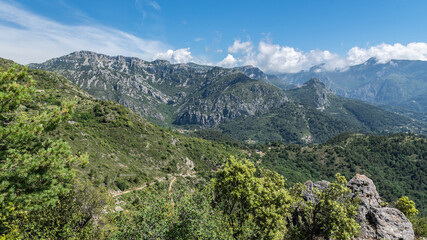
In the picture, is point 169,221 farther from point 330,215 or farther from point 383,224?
point 383,224

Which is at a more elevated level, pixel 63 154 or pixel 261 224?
pixel 63 154

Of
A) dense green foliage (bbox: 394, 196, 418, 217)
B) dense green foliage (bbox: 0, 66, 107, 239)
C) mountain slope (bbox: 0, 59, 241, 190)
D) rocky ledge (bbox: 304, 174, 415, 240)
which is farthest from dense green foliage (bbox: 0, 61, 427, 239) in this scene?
mountain slope (bbox: 0, 59, 241, 190)

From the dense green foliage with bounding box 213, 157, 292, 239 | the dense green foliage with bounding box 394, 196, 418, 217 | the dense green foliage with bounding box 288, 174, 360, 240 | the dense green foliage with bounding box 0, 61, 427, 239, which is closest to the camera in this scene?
the dense green foliage with bounding box 0, 61, 427, 239

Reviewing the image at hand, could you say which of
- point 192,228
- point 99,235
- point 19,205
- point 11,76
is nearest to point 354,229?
point 192,228

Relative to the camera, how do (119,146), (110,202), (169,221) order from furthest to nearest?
(119,146) → (110,202) → (169,221)

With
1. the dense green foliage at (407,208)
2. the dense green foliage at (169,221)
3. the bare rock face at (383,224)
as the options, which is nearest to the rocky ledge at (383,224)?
the bare rock face at (383,224)

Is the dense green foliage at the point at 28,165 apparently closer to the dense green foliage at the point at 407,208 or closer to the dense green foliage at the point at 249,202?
the dense green foliage at the point at 249,202

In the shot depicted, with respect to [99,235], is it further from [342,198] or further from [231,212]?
[342,198]

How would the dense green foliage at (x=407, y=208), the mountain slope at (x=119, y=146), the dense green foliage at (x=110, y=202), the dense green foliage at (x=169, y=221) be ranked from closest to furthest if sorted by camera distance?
1. the dense green foliage at (x=110, y=202)
2. the dense green foliage at (x=169, y=221)
3. the dense green foliage at (x=407, y=208)
4. the mountain slope at (x=119, y=146)

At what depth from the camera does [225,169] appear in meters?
24.0

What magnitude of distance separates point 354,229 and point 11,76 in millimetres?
36077

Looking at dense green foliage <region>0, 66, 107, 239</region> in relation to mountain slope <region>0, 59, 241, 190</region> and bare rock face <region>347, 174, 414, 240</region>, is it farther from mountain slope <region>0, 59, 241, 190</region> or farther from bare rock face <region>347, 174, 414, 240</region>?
mountain slope <region>0, 59, 241, 190</region>

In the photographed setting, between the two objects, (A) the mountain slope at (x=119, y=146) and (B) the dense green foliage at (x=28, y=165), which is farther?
(A) the mountain slope at (x=119, y=146)

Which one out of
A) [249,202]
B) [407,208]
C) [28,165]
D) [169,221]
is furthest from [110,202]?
[407,208]
